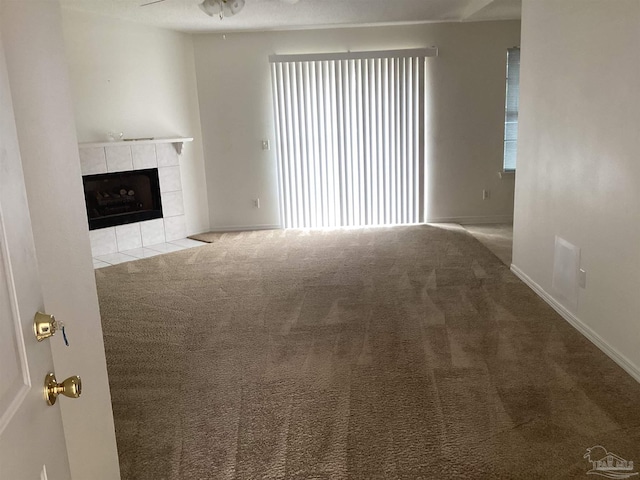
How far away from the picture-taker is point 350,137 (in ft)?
22.0

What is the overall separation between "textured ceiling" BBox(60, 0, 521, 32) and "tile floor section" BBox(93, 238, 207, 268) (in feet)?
8.15

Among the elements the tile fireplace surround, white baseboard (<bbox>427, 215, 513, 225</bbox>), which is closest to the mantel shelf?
the tile fireplace surround

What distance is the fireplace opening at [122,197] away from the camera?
577cm

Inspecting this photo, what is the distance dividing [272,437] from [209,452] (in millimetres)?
270

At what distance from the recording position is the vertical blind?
653cm

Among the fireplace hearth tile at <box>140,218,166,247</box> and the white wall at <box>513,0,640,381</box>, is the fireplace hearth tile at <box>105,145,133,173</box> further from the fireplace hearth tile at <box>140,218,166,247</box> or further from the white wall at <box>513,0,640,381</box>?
the white wall at <box>513,0,640,381</box>

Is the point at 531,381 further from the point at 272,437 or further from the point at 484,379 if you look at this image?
the point at 272,437

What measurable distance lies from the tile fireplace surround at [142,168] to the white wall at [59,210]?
418cm

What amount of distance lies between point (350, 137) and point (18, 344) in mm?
6023

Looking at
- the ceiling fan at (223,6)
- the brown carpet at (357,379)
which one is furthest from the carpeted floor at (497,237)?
the ceiling fan at (223,6)

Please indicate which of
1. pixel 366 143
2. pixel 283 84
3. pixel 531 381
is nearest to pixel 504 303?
pixel 531 381

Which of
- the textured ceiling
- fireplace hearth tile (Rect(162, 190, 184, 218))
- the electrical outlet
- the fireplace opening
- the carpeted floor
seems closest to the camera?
the electrical outlet

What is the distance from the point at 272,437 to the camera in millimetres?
2293

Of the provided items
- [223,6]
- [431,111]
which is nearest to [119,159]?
[223,6]
